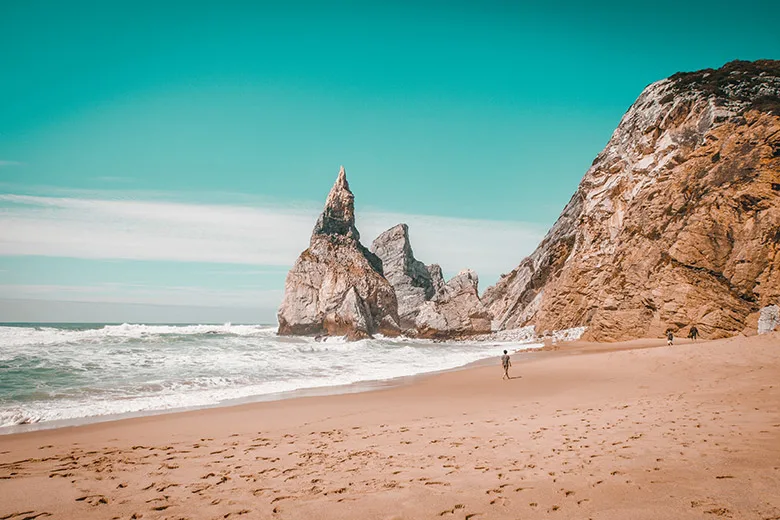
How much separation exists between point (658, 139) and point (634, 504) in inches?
1539

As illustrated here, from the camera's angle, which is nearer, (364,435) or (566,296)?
(364,435)

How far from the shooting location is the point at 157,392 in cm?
1441

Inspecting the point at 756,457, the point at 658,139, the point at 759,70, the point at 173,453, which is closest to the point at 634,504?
the point at 756,457

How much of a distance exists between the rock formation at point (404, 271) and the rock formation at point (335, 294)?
17.7 m

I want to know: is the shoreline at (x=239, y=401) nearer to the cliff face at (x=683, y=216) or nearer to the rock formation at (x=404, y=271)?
the cliff face at (x=683, y=216)

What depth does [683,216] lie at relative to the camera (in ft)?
99.6

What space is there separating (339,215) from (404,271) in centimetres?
2377

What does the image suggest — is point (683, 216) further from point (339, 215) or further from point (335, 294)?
point (339, 215)

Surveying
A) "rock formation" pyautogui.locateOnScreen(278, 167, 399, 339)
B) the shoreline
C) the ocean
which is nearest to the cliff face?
the ocean

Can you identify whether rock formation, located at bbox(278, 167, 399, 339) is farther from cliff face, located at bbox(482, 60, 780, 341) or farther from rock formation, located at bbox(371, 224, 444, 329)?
cliff face, located at bbox(482, 60, 780, 341)

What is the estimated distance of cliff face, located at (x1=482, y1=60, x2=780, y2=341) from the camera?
2631cm

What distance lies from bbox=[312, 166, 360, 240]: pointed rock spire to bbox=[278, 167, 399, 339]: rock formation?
21 cm

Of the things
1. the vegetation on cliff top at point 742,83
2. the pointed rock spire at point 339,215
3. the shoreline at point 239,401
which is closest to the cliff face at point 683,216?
the vegetation on cliff top at point 742,83

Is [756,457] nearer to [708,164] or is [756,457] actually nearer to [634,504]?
[634,504]
